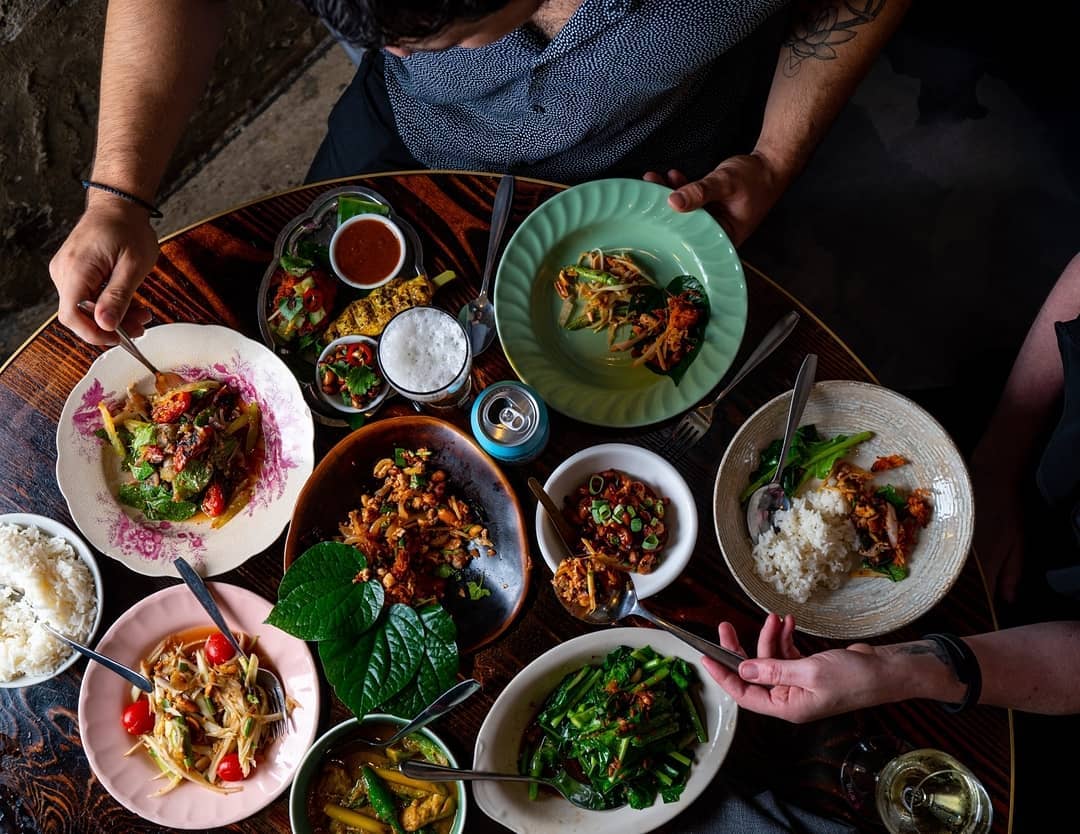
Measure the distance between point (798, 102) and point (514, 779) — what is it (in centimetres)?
197

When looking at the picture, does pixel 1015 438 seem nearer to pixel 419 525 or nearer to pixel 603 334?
pixel 603 334

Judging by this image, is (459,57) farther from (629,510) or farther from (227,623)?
(227,623)

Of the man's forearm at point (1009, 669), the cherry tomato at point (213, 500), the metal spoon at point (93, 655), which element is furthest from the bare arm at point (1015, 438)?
the metal spoon at point (93, 655)

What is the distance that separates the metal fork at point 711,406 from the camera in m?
2.01

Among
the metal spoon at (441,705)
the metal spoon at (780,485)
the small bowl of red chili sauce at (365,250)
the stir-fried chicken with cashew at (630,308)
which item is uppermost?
the small bowl of red chili sauce at (365,250)

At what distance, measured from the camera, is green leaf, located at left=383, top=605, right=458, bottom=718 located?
189 centimetres

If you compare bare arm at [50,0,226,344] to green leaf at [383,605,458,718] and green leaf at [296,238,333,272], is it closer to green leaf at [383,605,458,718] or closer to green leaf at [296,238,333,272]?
green leaf at [296,238,333,272]

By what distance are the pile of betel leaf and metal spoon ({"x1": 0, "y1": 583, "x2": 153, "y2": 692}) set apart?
0.42 metres

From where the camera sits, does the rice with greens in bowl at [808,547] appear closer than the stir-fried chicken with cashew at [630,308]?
Yes

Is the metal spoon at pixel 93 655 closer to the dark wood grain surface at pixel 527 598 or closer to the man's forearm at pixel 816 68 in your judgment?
the dark wood grain surface at pixel 527 598

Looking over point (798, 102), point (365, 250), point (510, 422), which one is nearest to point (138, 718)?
point (510, 422)

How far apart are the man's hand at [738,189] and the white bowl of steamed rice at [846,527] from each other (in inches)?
21.5

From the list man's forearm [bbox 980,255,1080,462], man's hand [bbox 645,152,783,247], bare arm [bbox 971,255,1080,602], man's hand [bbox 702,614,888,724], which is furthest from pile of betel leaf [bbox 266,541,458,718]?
man's forearm [bbox 980,255,1080,462]

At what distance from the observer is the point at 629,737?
5.98 ft
